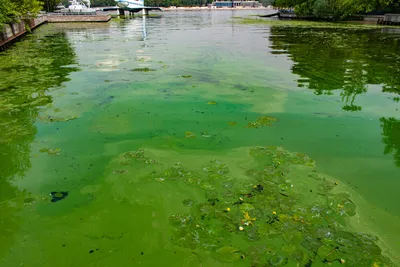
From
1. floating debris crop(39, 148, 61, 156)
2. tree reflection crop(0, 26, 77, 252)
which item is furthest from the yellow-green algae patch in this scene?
floating debris crop(39, 148, 61, 156)

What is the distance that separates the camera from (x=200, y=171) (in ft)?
17.3

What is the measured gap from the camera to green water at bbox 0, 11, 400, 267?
3.66m

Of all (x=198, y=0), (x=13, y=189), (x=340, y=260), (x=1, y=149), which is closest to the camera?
(x=340, y=260)

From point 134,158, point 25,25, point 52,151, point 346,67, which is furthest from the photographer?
point 25,25

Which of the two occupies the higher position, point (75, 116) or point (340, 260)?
point (75, 116)

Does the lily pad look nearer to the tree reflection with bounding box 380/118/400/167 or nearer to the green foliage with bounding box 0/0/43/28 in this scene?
the tree reflection with bounding box 380/118/400/167

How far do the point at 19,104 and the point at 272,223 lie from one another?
26.7 ft

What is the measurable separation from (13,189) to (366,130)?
740 centimetres

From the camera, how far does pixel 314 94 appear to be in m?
9.73

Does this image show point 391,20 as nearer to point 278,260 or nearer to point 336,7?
point 336,7

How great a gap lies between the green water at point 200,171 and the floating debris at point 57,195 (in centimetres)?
3

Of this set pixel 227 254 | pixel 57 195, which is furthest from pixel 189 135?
pixel 227 254

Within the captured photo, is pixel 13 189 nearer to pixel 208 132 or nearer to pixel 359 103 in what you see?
pixel 208 132

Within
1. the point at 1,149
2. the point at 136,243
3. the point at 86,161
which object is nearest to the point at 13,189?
the point at 86,161
